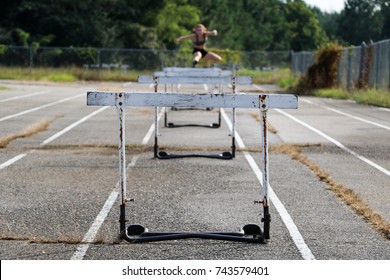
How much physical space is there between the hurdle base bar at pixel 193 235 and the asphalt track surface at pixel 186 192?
0.06 meters

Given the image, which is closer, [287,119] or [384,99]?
[287,119]

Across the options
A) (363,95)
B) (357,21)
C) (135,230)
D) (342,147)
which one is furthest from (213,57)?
(357,21)

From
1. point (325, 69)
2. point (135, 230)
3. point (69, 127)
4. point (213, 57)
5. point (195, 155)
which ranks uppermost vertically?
point (213, 57)

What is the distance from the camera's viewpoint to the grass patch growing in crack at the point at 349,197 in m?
8.37

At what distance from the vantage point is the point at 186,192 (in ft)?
33.8

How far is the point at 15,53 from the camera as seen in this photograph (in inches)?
2127

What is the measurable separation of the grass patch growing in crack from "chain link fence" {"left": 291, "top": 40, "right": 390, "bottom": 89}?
1657 cm

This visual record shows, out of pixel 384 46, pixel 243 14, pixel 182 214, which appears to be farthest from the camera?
pixel 243 14

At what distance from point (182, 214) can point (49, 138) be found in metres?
7.83

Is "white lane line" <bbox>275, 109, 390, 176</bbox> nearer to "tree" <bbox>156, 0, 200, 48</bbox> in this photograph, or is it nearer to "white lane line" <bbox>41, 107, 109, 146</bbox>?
"white lane line" <bbox>41, 107, 109, 146</bbox>

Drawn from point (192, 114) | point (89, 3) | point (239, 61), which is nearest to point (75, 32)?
point (89, 3)

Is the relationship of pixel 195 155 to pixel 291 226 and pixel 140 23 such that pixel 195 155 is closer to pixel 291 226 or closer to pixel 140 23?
pixel 291 226

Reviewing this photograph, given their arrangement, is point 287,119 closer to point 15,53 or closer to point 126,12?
point 15,53

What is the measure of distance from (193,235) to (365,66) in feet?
86.4
